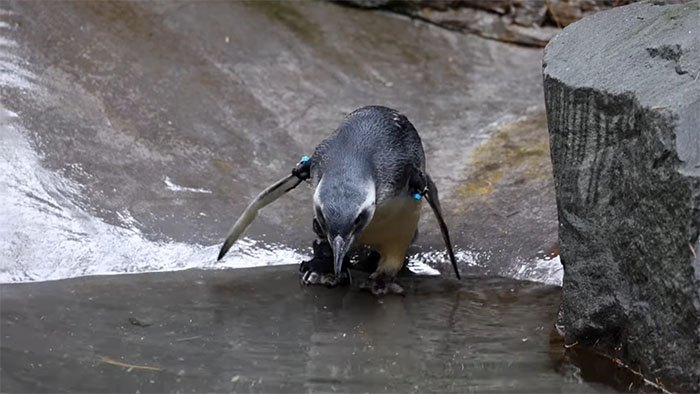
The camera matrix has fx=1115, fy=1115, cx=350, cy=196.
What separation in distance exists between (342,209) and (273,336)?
0.61 meters

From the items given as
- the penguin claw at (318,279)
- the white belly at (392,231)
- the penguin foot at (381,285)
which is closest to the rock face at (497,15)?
the white belly at (392,231)

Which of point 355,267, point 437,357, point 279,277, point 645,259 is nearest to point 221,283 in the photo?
point 279,277

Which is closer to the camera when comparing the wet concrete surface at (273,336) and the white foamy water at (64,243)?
the wet concrete surface at (273,336)

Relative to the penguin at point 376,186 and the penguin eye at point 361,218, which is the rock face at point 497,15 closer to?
the penguin at point 376,186

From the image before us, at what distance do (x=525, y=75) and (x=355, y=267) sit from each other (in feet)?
9.31

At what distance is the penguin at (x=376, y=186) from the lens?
5.20m

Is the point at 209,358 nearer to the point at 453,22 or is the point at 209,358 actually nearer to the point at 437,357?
the point at 437,357

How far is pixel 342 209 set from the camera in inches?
188

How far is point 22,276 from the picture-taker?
203 inches

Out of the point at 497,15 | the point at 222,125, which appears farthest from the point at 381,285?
the point at 497,15

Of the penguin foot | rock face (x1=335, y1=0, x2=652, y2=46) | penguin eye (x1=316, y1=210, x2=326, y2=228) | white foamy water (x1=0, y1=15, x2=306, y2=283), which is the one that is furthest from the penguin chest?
rock face (x1=335, y1=0, x2=652, y2=46)

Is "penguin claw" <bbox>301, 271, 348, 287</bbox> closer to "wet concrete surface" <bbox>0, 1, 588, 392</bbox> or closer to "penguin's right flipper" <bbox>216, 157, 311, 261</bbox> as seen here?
"wet concrete surface" <bbox>0, 1, 588, 392</bbox>

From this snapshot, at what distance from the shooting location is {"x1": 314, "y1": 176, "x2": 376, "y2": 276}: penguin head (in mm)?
4750

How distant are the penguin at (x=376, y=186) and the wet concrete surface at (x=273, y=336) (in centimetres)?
13
